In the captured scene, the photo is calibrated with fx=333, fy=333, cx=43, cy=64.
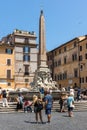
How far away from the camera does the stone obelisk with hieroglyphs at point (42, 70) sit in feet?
104

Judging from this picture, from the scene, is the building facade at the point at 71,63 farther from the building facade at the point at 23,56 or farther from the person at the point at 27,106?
the person at the point at 27,106

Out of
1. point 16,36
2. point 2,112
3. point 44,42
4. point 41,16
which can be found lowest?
point 2,112

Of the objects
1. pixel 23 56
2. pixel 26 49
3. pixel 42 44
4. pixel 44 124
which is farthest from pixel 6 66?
pixel 44 124

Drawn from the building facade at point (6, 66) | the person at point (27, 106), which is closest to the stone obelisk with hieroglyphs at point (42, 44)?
the person at point (27, 106)

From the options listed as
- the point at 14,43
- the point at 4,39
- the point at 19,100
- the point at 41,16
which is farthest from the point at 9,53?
the point at 19,100

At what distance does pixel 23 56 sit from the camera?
71.0 meters

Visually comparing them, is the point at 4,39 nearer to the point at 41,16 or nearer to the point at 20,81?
the point at 20,81

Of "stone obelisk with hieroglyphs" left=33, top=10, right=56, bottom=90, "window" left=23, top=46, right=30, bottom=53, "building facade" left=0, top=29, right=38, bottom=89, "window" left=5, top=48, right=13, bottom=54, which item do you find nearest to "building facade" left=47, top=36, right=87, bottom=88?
"building facade" left=0, top=29, right=38, bottom=89

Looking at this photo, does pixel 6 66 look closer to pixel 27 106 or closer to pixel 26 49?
pixel 26 49

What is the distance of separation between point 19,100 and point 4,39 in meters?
54.2

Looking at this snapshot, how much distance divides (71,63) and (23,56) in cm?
1111

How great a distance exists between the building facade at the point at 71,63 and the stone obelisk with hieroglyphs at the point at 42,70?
28.3 m

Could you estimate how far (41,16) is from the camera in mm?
33062

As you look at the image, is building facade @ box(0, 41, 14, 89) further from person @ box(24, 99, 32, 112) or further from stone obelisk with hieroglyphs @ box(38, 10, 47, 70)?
person @ box(24, 99, 32, 112)
